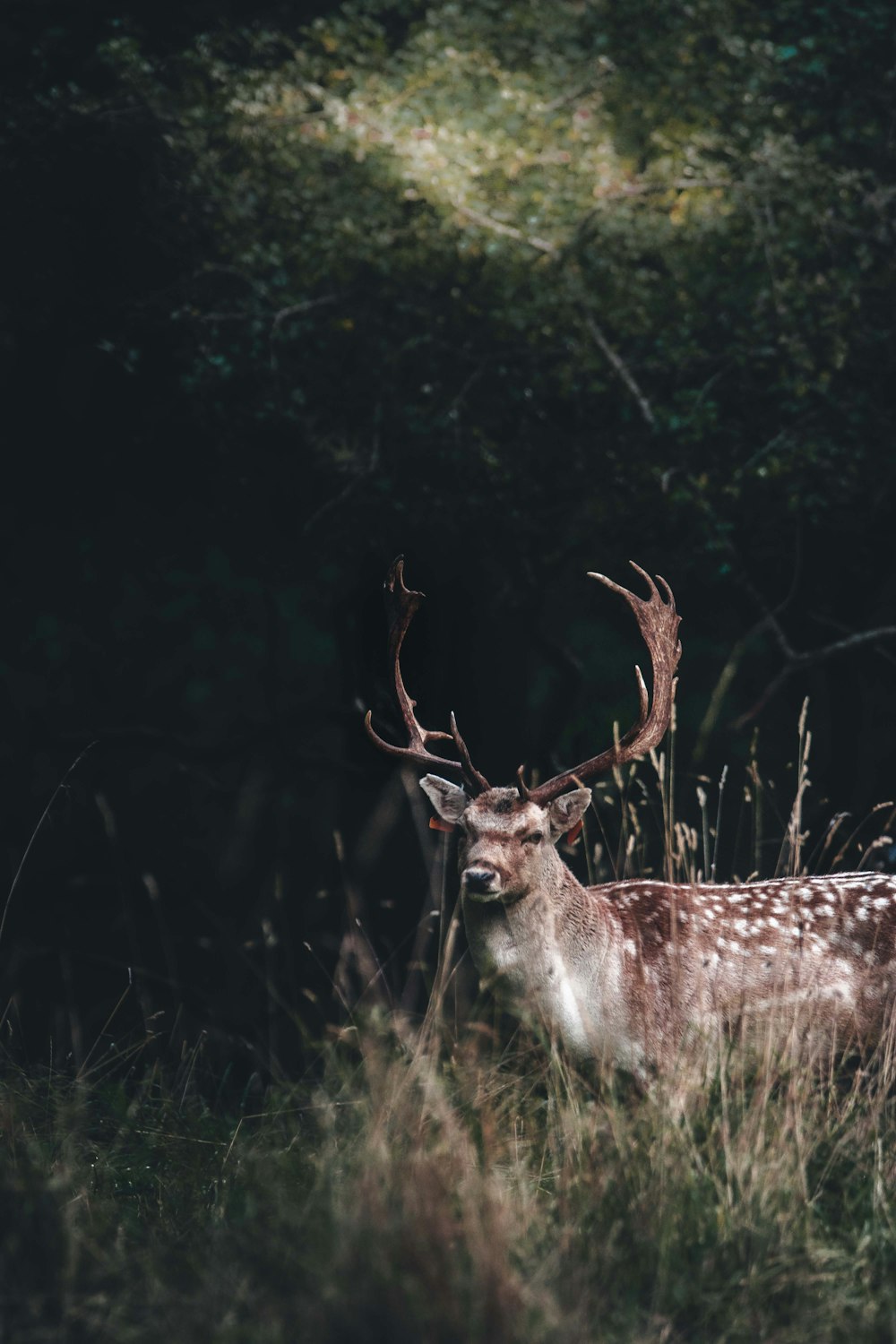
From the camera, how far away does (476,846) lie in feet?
14.7

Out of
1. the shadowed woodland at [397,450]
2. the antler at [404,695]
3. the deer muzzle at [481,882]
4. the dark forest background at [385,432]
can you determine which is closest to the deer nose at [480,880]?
the deer muzzle at [481,882]

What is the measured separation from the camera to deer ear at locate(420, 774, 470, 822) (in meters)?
4.71

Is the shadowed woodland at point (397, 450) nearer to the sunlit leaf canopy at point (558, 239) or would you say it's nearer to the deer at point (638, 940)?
the sunlit leaf canopy at point (558, 239)

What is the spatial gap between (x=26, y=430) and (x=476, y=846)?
2.94 m

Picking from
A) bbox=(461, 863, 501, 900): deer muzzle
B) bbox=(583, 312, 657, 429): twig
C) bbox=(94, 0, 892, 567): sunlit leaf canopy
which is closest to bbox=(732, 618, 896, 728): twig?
bbox=(94, 0, 892, 567): sunlit leaf canopy

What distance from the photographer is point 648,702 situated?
484 cm

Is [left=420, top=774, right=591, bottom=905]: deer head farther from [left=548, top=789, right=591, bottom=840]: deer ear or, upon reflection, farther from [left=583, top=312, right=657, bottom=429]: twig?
[left=583, top=312, right=657, bottom=429]: twig

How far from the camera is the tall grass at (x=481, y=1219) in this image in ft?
8.95

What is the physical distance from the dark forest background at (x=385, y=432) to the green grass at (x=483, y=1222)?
2102 millimetres

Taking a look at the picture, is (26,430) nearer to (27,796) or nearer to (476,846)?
(27,796)

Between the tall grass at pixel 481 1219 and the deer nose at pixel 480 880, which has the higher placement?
the tall grass at pixel 481 1219

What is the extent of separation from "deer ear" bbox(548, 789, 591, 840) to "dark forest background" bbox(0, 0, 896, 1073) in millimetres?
1233

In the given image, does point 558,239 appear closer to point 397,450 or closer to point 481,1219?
point 397,450

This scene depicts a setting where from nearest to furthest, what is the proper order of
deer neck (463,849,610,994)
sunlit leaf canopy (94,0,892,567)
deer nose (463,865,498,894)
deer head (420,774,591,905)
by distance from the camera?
deer nose (463,865,498,894) < deer head (420,774,591,905) < deer neck (463,849,610,994) < sunlit leaf canopy (94,0,892,567)
